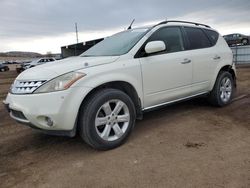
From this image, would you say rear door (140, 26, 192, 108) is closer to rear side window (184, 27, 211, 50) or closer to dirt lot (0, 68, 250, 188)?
rear side window (184, 27, 211, 50)

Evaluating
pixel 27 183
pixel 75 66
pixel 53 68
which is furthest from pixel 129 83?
pixel 27 183

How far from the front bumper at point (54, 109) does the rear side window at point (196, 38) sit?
244 cm

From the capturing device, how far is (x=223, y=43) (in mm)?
5293

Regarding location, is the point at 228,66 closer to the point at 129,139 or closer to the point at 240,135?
the point at 240,135

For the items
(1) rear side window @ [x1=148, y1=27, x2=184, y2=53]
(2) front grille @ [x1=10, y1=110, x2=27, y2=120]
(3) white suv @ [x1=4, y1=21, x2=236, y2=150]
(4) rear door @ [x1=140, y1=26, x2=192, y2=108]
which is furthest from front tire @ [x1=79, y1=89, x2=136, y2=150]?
(1) rear side window @ [x1=148, y1=27, x2=184, y2=53]

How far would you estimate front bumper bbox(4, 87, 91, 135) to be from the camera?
9.67ft

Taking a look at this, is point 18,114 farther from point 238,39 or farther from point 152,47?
point 238,39

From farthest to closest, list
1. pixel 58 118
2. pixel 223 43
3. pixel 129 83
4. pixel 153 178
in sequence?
pixel 223 43
pixel 129 83
pixel 58 118
pixel 153 178

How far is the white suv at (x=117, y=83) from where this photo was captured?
300 cm

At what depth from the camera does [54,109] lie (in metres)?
2.95

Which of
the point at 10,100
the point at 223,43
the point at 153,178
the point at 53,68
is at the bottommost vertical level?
the point at 153,178

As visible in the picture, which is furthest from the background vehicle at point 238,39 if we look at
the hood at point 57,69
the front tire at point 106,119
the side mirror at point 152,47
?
the hood at point 57,69

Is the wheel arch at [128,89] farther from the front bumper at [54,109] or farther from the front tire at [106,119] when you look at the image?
the front bumper at [54,109]

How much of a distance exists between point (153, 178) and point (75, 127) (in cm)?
115
